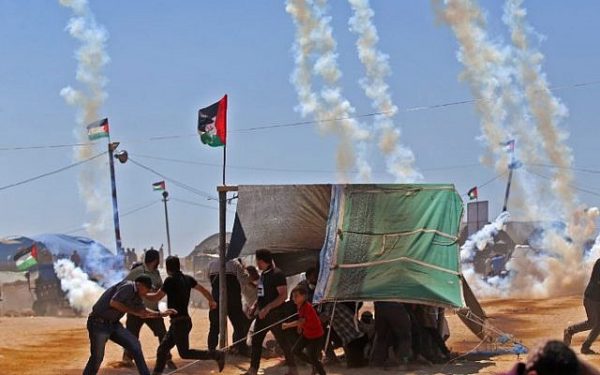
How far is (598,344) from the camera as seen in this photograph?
16.2 meters

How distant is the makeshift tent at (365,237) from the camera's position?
13.8 m

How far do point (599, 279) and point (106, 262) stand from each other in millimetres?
32297

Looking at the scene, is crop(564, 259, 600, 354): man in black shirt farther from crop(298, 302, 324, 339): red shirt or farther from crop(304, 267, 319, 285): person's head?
crop(298, 302, 324, 339): red shirt

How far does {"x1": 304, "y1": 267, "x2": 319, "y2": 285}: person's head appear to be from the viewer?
1449 cm

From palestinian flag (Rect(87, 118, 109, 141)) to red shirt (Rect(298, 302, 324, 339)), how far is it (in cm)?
3037

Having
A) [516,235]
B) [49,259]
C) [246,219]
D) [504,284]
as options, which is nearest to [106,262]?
[49,259]

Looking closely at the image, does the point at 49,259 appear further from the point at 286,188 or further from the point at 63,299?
the point at 286,188

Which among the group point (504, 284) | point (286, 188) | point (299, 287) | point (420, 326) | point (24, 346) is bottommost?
point (504, 284)

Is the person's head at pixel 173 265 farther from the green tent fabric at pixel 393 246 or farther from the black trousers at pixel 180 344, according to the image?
the green tent fabric at pixel 393 246

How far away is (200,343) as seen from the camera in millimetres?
18984

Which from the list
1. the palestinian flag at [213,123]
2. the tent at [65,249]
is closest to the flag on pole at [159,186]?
the tent at [65,249]

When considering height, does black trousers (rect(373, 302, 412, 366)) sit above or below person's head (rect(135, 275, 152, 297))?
below

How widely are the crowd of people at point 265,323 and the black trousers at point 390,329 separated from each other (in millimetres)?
14

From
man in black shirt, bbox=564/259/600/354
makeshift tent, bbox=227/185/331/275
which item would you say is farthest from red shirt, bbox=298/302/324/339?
man in black shirt, bbox=564/259/600/354
